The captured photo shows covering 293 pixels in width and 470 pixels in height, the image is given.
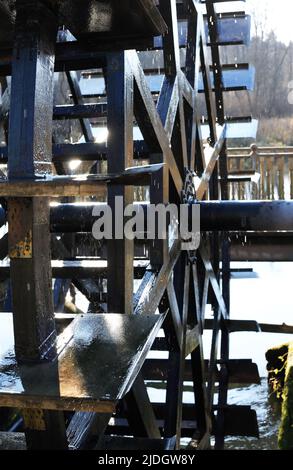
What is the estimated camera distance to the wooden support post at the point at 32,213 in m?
2.06

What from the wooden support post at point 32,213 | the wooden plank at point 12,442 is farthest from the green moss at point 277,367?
the wooden support post at point 32,213

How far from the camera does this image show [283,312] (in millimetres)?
12734

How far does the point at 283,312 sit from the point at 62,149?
872 centimetres

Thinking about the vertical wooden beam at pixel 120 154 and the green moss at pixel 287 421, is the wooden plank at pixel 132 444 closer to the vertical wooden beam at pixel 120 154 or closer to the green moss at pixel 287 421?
the vertical wooden beam at pixel 120 154

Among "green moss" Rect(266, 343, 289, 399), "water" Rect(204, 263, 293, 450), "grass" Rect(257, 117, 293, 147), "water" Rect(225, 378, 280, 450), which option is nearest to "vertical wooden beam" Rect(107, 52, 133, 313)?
"water" Rect(204, 263, 293, 450)

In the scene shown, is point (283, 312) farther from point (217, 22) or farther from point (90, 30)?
point (90, 30)

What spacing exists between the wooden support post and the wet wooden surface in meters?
0.09

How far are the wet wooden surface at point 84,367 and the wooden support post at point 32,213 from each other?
9cm

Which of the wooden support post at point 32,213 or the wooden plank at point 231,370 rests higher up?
the wooden support post at point 32,213

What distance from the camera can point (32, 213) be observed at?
2.05 m

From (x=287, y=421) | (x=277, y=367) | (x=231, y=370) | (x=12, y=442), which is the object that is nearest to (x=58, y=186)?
(x=12, y=442)

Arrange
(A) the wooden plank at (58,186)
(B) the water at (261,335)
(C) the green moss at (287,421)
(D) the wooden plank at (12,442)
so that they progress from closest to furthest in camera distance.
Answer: (A) the wooden plank at (58,186)
(D) the wooden plank at (12,442)
(C) the green moss at (287,421)
(B) the water at (261,335)

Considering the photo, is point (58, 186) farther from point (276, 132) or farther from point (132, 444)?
point (276, 132)
